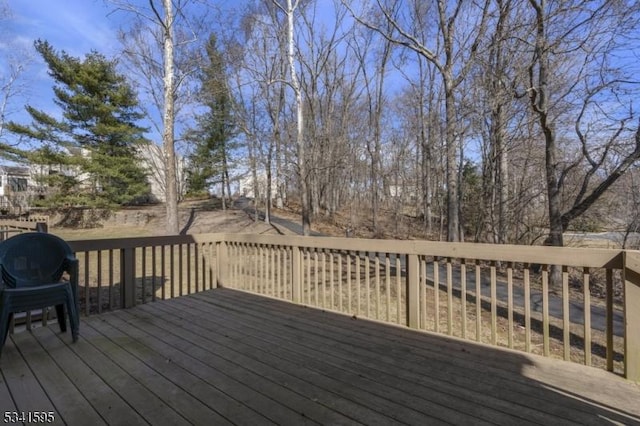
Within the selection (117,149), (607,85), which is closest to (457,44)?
(607,85)

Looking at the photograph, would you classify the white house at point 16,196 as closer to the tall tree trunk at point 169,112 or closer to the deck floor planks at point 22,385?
the tall tree trunk at point 169,112

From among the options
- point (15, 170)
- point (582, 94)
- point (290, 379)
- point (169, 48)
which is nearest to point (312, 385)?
point (290, 379)

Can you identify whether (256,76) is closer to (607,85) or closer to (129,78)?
Answer: (129,78)

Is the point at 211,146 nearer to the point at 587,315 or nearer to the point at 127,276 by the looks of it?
the point at 127,276

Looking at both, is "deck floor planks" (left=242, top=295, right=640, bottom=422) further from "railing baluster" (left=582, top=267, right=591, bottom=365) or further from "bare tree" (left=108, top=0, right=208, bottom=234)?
"bare tree" (left=108, top=0, right=208, bottom=234)

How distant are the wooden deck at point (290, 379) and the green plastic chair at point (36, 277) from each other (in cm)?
29

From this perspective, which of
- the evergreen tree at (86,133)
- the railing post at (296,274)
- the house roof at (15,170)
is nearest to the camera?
the railing post at (296,274)

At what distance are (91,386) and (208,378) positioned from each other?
659 mm

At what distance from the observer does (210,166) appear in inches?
690

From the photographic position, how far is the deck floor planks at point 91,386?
67.1 inches

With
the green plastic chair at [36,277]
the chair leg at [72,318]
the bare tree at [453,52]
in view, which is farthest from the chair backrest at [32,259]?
the bare tree at [453,52]

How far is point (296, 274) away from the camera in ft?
12.9

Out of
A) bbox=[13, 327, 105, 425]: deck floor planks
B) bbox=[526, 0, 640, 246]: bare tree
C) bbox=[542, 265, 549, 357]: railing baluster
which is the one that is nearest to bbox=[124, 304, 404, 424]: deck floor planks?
bbox=[13, 327, 105, 425]: deck floor planks

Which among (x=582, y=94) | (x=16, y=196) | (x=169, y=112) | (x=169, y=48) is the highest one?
(x=169, y=48)
